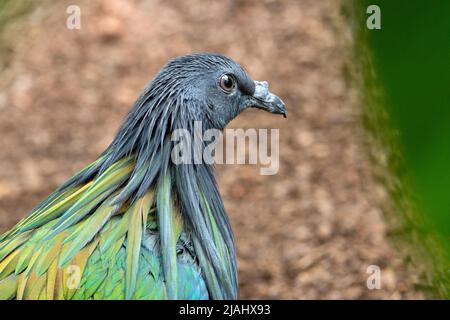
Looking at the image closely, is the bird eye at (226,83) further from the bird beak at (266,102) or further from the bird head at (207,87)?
the bird beak at (266,102)

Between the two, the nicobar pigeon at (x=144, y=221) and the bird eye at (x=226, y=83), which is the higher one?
the bird eye at (x=226, y=83)

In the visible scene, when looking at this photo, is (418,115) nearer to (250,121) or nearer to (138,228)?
(138,228)

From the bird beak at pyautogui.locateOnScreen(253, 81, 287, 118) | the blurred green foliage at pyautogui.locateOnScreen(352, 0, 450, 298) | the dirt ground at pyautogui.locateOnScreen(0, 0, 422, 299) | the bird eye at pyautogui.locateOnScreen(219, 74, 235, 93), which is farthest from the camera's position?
the dirt ground at pyautogui.locateOnScreen(0, 0, 422, 299)

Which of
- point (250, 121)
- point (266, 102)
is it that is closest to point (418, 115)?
point (266, 102)

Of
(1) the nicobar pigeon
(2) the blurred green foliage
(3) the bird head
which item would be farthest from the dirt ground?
(2) the blurred green foliage

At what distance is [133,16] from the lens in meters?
8.16

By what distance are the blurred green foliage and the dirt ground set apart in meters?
4.27

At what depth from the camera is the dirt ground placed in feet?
20.5

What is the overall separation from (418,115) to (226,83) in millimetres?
2575

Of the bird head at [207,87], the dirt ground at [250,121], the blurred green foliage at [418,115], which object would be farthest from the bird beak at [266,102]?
the blurred green foliage at [418,115]

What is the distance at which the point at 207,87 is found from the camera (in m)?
3.73

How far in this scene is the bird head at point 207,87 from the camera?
11.7 feet

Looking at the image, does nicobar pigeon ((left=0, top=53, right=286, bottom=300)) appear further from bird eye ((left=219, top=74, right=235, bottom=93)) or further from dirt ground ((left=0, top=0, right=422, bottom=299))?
dirt ground ((left=0, top=0, right=422, bottom=299))
